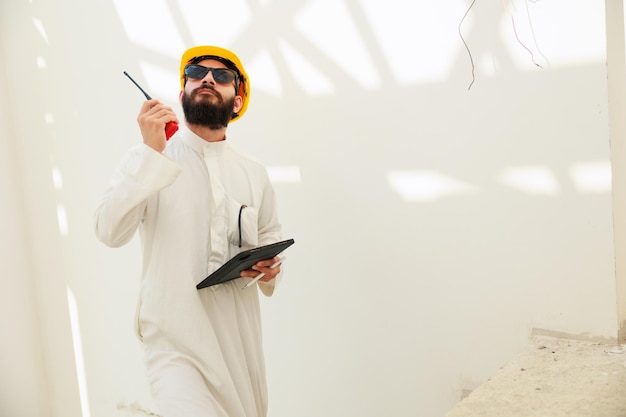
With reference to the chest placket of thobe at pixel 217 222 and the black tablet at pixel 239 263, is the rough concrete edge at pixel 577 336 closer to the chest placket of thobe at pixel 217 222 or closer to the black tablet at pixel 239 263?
the black tablet at pixel 239 263

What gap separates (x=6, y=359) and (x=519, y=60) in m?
4.16

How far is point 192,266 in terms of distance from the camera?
112 inches

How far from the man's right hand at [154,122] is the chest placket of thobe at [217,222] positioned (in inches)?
12.4

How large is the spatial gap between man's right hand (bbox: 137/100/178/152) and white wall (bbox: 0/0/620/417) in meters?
1.05

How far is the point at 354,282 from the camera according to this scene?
3602 millimetres

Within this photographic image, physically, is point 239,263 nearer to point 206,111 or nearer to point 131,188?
point 131,188

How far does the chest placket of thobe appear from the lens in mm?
2875

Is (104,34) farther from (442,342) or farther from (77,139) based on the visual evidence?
(442,342)

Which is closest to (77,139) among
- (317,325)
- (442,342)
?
(317,325)

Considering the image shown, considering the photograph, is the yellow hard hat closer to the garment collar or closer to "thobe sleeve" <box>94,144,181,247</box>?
the garment collar

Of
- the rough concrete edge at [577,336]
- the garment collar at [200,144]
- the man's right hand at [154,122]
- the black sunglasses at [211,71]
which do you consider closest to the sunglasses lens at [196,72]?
the black sunglasses at [211,71]

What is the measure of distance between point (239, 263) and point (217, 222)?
32 cm

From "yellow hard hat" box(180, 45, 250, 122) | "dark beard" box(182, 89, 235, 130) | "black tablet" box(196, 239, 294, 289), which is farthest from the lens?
"yellow hard hat" box(180, 45, 250, 122)

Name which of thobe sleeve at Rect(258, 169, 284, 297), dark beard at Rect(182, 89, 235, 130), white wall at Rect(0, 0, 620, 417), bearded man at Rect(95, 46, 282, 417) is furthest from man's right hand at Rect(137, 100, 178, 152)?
white wall at Rect(0, 0, 620, 417)
